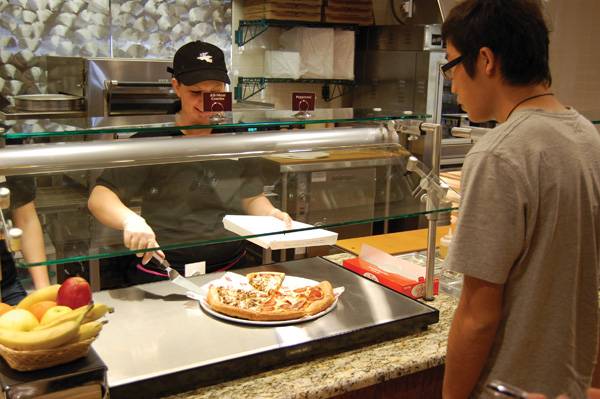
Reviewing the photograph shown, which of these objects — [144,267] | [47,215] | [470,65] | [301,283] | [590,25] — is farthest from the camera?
[590,25]

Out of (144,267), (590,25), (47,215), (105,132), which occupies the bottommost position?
(144,267)

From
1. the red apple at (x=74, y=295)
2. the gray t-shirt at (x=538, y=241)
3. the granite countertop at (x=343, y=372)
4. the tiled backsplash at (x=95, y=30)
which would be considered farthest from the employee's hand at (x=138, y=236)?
the tiled backsplash at (x=95, y=30)

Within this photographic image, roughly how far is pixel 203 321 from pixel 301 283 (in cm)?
39

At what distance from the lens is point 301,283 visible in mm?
2088

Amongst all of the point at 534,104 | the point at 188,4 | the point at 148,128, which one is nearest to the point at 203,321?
the point at 148,128

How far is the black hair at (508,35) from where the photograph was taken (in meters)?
1.39

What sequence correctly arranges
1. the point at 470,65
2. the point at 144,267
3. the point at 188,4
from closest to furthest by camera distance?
the point at 470,65
the point at 144,267
the point at 188,4

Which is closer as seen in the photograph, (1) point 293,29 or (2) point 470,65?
(2) point 470,65

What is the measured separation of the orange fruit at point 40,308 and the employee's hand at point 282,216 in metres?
0.60

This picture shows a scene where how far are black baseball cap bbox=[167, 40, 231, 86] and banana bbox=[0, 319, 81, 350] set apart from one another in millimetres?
1561

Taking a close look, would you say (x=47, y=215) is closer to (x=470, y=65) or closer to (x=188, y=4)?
(x=470, y=65)

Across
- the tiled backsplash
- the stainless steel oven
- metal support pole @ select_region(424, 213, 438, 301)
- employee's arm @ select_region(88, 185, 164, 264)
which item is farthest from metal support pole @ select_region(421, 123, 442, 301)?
the tiled backsplash

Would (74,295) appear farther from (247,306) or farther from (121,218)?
(247,306)

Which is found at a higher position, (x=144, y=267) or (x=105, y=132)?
(x=105, y=132)
